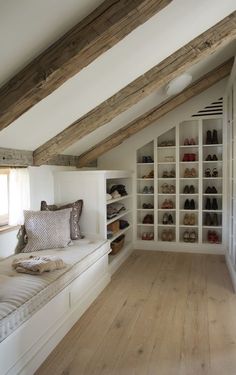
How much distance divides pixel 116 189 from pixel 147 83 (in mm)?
1974

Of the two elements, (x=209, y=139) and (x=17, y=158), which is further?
(x=209, y=139)

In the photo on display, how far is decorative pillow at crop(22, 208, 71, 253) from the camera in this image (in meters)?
2.92

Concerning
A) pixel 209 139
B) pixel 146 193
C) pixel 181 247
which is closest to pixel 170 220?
pixel 181 247

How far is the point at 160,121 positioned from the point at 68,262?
9.49 ft

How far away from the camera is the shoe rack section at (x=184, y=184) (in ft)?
14.9

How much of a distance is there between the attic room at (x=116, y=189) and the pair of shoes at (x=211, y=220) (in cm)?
3

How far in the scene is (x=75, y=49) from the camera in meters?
1.69

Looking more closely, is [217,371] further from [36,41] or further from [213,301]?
[36,41]

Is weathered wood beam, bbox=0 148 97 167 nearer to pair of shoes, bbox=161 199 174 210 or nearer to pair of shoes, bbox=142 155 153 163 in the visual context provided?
pair of shoes, bbox=142 155 153 163

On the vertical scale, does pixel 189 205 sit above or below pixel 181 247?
above

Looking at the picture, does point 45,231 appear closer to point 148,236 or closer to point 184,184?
point 148,236

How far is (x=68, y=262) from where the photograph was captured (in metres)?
2.58

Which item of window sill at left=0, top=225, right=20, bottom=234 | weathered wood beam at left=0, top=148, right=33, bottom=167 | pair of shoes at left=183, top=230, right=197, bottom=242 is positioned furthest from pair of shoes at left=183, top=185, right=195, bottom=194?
window sill at left=0, top=225, right=20, bottom=234

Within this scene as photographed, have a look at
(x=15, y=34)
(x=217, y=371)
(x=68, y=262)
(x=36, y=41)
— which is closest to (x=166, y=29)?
(x=36, y=41)
